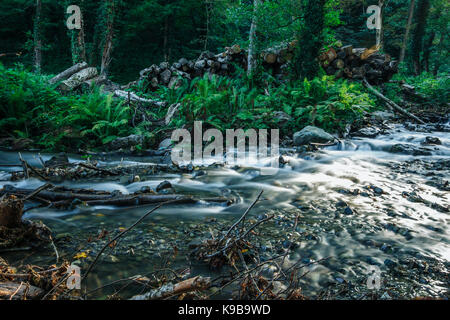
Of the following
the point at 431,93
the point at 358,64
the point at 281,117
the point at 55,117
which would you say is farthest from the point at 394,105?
the point at 55,117

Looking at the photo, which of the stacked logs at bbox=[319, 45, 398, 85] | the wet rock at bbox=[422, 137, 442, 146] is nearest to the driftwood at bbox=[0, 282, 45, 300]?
the wet rock at bbox=[422, 137, 442, 146]

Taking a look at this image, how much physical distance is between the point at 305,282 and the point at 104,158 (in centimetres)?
505

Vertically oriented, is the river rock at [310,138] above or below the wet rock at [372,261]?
above

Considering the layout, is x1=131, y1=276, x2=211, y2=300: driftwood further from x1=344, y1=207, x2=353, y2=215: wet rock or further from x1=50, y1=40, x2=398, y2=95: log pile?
x1=50, y1=40, x2=398, y2=95: log pile

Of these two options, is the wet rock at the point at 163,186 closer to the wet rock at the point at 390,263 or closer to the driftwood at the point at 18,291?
the driftwood at the point at 18,291

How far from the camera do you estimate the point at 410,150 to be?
619 centimetres

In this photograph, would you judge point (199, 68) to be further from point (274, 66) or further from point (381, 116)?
point (381, 116)

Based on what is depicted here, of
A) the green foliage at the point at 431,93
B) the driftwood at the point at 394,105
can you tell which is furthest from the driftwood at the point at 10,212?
the green foliage at the point at 431,93

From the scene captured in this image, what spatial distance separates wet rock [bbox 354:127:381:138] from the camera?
7.75 meters

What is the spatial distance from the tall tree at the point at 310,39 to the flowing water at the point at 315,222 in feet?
19.7

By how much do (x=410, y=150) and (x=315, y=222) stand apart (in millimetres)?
4776

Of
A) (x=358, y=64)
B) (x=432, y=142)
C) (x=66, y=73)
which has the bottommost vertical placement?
(x=432, y=142)

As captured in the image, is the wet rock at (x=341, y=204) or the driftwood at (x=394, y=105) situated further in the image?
the driftwood at (x=394, y=105)

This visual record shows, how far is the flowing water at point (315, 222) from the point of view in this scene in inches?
75.1
